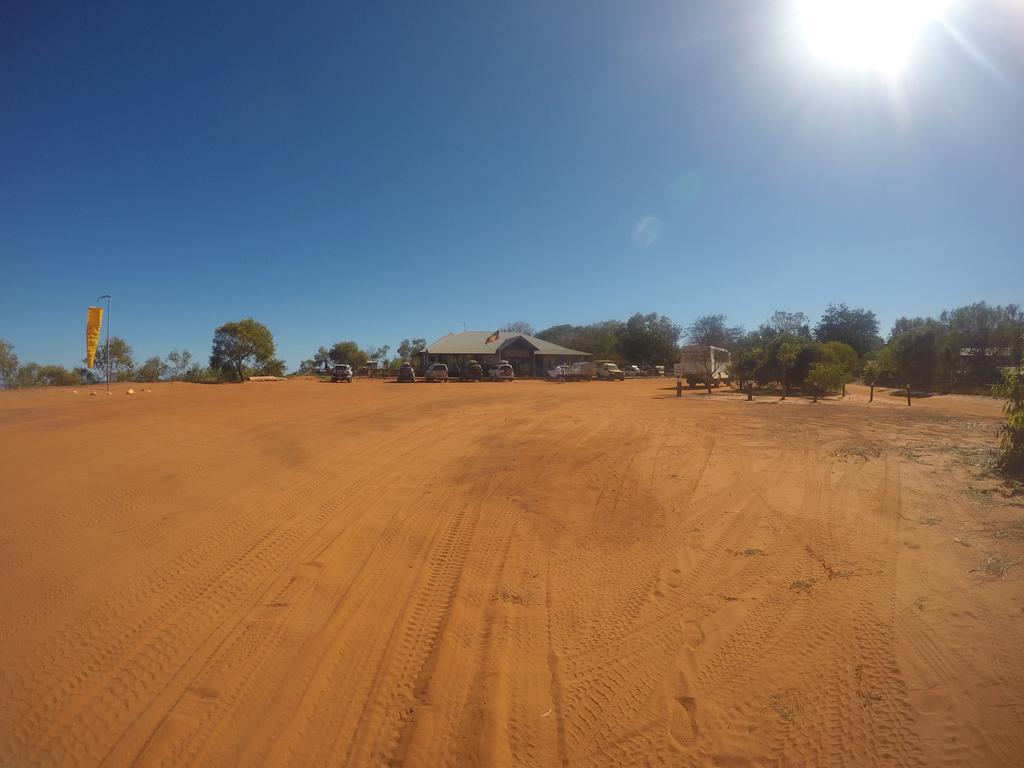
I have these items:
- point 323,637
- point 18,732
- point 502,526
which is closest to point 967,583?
point 502,526

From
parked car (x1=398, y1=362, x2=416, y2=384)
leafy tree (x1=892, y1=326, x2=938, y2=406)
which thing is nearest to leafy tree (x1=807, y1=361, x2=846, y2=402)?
leafy tree (x1=892, y1=326, x2=938, y2=406)

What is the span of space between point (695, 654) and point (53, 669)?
4231mm

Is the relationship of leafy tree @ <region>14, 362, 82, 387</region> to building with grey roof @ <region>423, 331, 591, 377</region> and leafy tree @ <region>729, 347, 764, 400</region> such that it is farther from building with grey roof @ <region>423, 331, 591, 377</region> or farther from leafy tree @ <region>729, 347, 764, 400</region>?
leafy tree @ <region>729, 347, 764, 400</region>

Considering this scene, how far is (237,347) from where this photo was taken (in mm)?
48219

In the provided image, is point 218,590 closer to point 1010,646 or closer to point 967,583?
point 1010,646

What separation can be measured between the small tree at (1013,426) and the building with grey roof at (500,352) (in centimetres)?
3916

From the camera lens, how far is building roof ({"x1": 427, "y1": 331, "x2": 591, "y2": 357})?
4922cm

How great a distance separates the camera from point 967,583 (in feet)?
13.3

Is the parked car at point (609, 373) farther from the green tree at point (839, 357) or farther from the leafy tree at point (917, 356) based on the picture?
the leafy tree at point (917, 356)

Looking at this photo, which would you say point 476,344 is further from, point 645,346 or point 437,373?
point 645,346

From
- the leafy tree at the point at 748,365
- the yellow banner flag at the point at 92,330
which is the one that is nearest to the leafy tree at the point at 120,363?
the yellow banner flag at the point at 92,330

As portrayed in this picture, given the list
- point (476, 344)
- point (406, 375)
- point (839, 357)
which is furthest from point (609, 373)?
point (839, 357)

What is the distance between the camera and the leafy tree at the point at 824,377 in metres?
21.8

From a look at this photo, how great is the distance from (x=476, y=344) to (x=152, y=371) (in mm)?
30309
